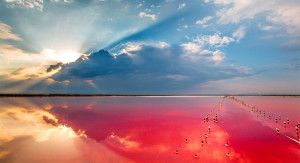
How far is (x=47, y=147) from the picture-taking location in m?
9.81

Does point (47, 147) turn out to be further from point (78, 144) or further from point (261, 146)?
point (261, 146)

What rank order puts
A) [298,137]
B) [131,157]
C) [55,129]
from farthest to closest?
[55,129]
[298,137]
[131,157]

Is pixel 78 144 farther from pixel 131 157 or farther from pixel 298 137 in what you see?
pixel 298 137

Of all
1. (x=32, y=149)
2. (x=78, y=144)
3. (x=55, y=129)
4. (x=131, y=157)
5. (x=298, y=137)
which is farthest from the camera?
(x=55, y=129)

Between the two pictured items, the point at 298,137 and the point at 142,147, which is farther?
the point at 298,137

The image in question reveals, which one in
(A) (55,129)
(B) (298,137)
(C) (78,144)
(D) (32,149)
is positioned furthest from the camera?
(A) (55,129)

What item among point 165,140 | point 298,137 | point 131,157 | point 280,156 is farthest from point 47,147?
point 298,137

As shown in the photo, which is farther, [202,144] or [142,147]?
[202,144]

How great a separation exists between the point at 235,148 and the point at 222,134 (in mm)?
3529

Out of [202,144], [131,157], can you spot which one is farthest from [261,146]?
[131,157]

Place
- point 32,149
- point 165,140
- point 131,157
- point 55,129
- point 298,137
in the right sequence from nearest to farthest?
point 131,157
point 32,149
point 165,140
point 298,137
point 55,129

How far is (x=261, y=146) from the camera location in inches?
405

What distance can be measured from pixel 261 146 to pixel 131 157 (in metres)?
9.33

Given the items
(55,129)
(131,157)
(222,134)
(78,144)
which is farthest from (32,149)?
(222,134)
